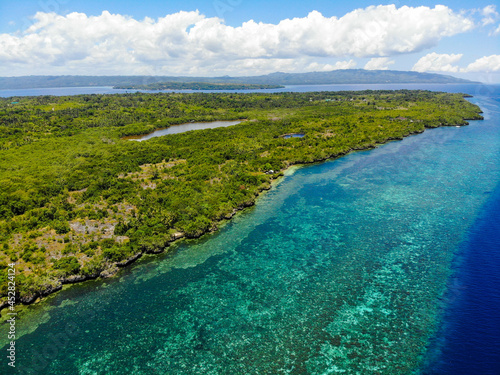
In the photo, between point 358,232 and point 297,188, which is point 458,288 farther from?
point 297,188

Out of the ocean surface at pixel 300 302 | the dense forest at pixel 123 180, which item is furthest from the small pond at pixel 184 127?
the ocean surface at pixel 300 302

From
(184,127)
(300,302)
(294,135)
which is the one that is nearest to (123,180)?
(300,302)

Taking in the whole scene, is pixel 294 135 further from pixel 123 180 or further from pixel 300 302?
pixel 300 302

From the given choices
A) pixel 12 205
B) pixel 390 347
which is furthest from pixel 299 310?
pixel 12 205

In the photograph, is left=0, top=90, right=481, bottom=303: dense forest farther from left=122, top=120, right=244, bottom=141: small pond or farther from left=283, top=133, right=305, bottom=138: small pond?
left=122, top=120, right=244, bottom=141: small pond

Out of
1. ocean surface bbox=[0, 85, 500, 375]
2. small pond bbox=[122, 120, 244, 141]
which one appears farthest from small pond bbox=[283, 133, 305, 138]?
ocean surface bbox=[0, 85, 500, 375]

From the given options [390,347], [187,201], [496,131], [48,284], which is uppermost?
[496,131]
